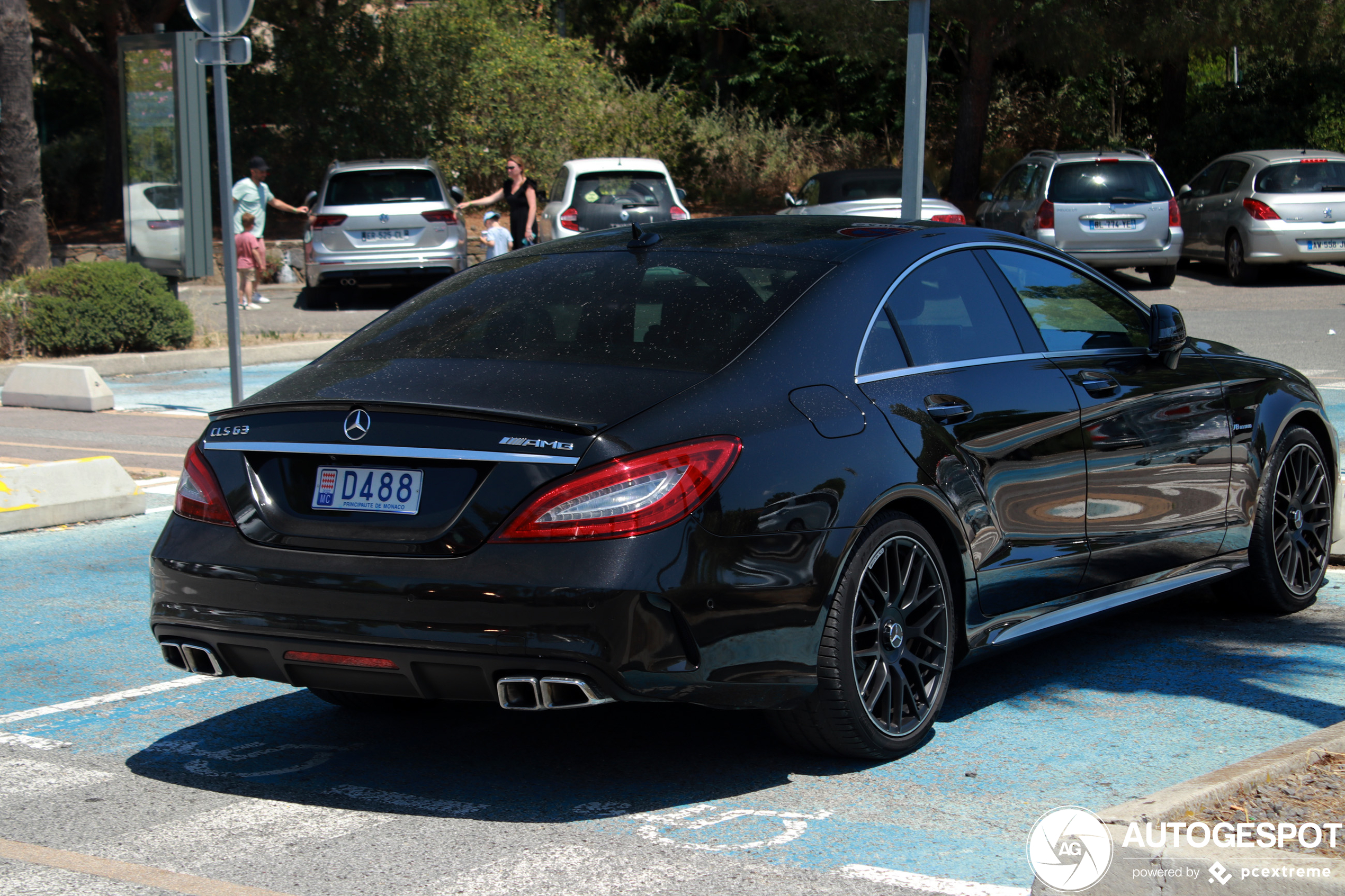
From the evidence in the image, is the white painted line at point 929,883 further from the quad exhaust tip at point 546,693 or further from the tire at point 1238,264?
the tire at point 1238,264

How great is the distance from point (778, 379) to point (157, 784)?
2.07m

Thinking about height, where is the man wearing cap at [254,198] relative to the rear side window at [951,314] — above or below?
below

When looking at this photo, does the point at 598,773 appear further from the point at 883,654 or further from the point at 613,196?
the point at 613,196

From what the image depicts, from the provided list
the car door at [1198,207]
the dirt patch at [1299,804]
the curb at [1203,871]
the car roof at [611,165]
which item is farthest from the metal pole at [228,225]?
the car door at [1198,207]

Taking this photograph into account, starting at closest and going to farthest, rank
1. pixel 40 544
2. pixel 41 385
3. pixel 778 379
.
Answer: pixel 778 379 < pixel 40 544 < pixel 41 385

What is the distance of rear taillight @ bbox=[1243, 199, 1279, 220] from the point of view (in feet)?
72.6

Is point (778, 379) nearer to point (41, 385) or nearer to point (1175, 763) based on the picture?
point (1175, 763)

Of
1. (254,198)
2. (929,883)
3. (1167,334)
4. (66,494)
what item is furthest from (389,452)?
(254,198)

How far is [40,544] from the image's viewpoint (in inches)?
316

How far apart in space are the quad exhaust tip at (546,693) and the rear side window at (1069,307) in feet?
7.39

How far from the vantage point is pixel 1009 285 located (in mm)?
5359

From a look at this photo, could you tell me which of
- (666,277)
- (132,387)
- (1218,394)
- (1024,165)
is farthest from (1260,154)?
(666,277)

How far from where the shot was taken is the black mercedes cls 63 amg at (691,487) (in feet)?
12.9

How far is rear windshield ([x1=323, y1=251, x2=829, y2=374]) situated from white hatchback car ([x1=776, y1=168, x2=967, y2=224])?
51.5 ft
